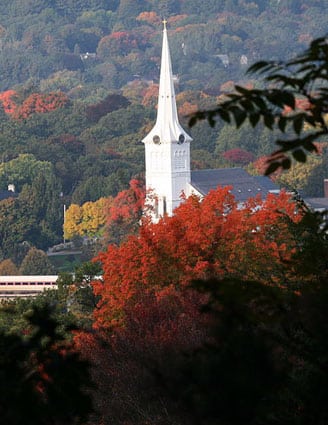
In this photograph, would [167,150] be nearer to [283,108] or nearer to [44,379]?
[44,379]

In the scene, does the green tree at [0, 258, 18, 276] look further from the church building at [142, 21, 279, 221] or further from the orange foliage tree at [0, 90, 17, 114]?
the orange foliage tree at [0, 90, 17, 114]

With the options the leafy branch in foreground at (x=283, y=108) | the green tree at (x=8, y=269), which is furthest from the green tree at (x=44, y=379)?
the green tree at (x=8, y=269)

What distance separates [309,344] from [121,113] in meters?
115

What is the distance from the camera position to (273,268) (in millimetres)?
19969

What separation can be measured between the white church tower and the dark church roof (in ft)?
2.98

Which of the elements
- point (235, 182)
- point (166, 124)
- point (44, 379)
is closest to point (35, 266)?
point (166, 124)

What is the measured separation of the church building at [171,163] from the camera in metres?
84.8

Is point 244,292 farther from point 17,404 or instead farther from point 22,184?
point 22,184

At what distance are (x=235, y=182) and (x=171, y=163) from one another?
401cm

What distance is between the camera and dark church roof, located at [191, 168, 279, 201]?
280ft

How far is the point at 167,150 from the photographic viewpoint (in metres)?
86.4

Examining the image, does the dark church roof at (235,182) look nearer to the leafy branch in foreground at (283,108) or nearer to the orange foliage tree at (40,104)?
the orange foliage tree at (40,104)

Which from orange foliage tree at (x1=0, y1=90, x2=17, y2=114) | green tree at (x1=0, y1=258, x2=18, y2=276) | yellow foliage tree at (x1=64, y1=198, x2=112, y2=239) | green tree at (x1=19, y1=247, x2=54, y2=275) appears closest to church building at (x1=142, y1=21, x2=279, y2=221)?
yellow foliage tree at (x1=64, y1=198, x2=112, y2=239)

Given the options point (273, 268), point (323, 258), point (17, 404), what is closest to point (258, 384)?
point (17, 404)
